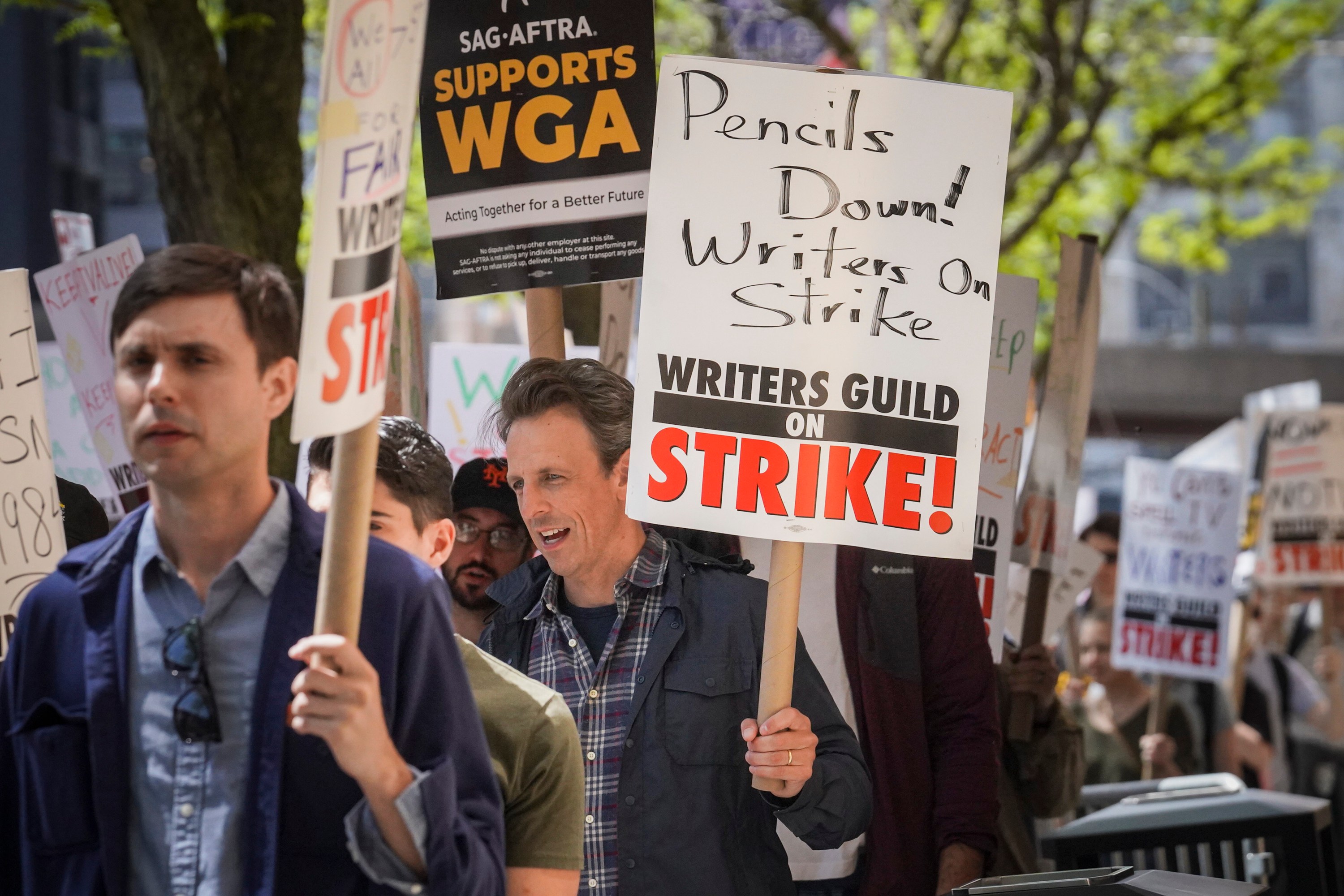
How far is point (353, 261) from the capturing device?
2018 mm

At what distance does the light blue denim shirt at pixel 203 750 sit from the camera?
192cm

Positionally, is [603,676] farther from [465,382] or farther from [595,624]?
[465,382]

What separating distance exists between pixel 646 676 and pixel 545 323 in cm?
103

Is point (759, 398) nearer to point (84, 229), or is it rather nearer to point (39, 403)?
point (39, 403)

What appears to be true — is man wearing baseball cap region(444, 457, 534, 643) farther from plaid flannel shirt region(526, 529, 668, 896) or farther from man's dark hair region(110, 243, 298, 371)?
man's dark hair region(110, 243, 298, 371)

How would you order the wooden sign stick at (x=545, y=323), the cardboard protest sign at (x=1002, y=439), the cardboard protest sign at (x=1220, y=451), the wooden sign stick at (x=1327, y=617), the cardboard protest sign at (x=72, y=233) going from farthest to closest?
the cardboard protest sign at (x=1220, y=451) < the wooden sign stick at (x=1327, y=617) < the cardboard protest sign at (x=72, y=233) < the cardboard protest sign at (x=1002, y=439) < the wooden sign stick at (x=545, y=323)

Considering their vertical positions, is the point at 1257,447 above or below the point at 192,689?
above

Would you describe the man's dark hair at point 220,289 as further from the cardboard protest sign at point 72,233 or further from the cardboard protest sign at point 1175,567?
the cardboard protest sign at point 1175,567

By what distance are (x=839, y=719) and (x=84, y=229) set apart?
446 centimetres

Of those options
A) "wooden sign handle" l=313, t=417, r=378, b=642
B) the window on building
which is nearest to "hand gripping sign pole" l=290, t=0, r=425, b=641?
"wooden sign handle" l=313, t=417, r=378, b=642

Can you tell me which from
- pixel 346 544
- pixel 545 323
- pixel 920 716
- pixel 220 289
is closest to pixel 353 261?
pixel 220 289

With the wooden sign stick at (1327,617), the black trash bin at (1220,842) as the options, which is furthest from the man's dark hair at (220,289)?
the wooden sign stick at (1327,617)

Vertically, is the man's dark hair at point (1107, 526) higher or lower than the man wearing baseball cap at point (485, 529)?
higher

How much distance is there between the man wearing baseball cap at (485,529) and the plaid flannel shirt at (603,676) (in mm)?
606
